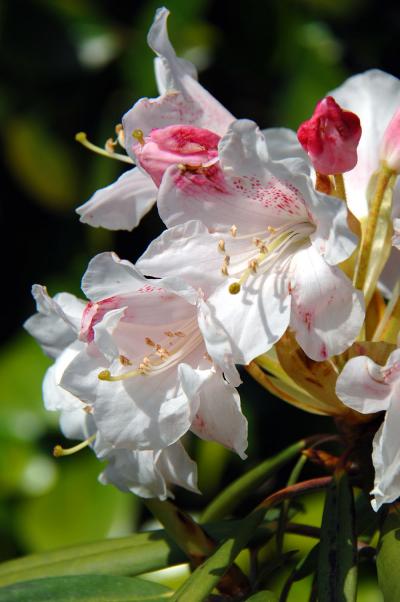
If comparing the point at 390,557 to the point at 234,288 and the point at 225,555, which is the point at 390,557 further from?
the point at 234,288

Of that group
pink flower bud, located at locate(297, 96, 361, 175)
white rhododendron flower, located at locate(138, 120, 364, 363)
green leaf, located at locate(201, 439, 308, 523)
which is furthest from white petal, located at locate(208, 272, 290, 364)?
green leaf, located at locate(201, 439, 308, 523)

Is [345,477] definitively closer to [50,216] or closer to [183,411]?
[183,411]

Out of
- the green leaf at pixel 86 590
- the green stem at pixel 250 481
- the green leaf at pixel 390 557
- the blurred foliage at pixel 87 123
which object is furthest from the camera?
the blurred foliage at pixel 87 123

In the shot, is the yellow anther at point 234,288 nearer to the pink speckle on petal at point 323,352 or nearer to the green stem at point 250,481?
the pink speckle on petal at point 323,352

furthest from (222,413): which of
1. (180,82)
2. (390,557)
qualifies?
(180,82)

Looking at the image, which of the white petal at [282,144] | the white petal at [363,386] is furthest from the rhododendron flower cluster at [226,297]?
the white petal at [282,144]

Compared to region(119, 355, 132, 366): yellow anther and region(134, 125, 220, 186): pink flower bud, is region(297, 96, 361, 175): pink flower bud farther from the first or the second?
region(119, 355, 132, 366): yellow anther

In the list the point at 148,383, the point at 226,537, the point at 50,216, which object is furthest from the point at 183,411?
the point at 50,216
